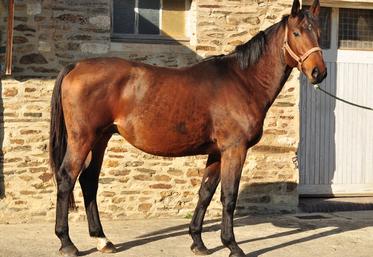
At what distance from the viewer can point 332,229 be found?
24.4ft

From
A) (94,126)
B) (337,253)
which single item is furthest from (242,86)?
(337,253)

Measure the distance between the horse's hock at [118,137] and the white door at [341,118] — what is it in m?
0.82

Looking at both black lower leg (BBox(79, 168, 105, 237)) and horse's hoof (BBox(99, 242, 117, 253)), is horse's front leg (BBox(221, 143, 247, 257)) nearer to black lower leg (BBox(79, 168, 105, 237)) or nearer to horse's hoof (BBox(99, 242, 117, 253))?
horse's hoof (BBox(99, 242, 117, 253))

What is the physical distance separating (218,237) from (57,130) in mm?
2253

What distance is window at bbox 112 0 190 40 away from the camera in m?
8.09

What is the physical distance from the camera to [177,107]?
590 centimetres

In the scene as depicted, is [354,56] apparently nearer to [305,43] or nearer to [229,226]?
[305,43]

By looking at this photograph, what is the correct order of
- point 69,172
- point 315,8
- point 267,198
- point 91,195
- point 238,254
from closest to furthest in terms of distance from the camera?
1. point 69,172
2. point 238,254
3. point 315,8
4. point 91,195
5. point 267,198

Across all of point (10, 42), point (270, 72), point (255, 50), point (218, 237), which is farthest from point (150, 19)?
Result: point (218, 237)

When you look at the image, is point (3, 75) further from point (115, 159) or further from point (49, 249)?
point (49, 249)

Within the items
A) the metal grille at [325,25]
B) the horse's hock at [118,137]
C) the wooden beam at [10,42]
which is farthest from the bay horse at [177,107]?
the metal grille at [325,25]

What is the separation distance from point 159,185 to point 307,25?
3.13 metres

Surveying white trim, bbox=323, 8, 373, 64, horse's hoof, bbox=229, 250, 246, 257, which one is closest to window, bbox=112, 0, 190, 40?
white trim, bbox=323, 8, 373, 64

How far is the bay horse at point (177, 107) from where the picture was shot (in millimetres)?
5793
